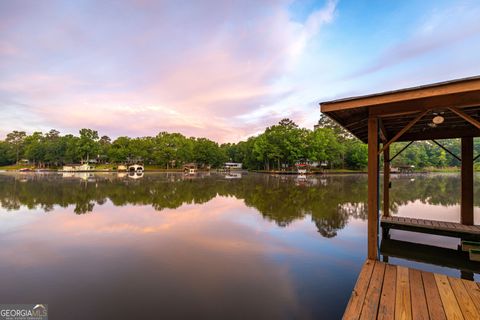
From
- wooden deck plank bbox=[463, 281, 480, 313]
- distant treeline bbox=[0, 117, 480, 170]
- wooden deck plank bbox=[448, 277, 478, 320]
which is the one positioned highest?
distant treeline bbox=[0, 117, 480, 170]

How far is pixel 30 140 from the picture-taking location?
63.6m

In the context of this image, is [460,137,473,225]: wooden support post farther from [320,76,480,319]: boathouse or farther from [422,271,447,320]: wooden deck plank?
[422,271,447,320]: wooden deck plank

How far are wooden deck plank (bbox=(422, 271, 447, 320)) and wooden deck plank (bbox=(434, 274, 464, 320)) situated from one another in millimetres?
35

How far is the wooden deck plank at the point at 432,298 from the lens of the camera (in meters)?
2.21

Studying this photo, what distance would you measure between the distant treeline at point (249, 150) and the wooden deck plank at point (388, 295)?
136 ft

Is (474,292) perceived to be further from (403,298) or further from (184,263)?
(184,263)

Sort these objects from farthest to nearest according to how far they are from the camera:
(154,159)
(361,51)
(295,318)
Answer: (154,159) < (361,51) < (295,318)

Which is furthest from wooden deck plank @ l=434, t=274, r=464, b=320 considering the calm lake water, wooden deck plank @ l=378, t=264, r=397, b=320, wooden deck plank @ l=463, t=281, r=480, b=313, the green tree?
the green tree

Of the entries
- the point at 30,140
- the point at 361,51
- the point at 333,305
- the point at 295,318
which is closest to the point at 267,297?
the point at 295,318

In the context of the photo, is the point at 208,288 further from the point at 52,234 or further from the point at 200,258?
the point at 52,234

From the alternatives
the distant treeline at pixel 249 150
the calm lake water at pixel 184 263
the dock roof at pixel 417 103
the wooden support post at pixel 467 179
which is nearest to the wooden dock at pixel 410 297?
the calm lake water at pixel 184 263

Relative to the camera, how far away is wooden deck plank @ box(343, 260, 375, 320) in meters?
2.19

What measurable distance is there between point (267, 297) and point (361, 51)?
1638 cm

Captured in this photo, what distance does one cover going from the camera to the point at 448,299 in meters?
2.49
